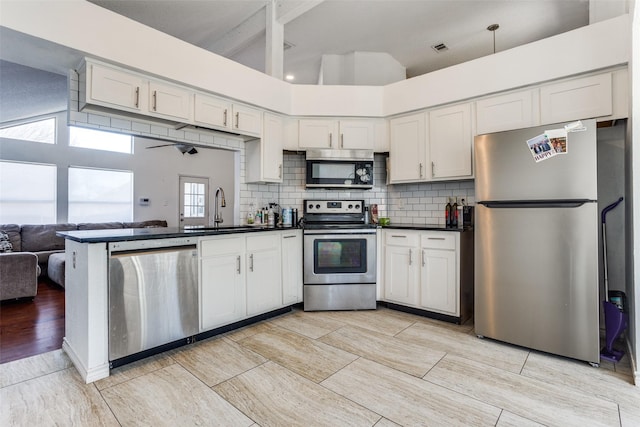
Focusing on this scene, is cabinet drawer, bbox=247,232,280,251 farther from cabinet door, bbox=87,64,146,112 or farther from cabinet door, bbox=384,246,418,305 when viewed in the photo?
cabinet door, bbox=87,64,146,112

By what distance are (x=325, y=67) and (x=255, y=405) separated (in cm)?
437

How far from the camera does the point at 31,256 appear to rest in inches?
154

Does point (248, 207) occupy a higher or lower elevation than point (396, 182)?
lower

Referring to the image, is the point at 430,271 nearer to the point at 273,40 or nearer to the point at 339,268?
the point at 339,268

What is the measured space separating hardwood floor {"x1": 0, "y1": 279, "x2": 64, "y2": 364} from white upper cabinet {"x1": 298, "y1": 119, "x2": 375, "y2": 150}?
296 cm

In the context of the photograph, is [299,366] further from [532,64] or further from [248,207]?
[532,64]

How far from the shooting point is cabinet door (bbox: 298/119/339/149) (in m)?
3.59

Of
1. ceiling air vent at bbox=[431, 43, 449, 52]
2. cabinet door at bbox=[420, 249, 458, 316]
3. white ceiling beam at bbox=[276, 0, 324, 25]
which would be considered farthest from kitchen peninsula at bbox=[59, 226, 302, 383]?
ceiling air vent at bbox=[431, 43, 449, 52]

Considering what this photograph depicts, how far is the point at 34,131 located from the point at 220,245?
6229 millimetres

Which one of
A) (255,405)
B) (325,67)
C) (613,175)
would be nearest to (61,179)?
(325,67)

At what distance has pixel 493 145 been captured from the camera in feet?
8.13

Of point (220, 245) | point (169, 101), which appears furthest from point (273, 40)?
point (220, 245)

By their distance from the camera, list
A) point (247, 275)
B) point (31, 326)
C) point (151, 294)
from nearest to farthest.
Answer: point (151, 294) < point (247, 275) < point (31, 326)

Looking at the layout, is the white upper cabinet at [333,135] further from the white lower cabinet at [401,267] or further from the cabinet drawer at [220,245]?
the cabinet drawer at [220,245]
